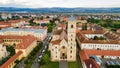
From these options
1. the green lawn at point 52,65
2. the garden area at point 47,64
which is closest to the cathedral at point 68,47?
the green lawn at point 52,65

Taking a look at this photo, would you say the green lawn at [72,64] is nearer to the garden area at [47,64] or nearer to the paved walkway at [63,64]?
the paved walkway at [63,64]

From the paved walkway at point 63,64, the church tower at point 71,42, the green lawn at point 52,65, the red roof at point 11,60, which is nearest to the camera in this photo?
the red roof at point 11,60

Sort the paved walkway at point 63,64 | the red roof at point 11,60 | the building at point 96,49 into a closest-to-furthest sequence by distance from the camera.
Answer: the red roof at point 11,60 → the building at point 96,49 → the paved walkway at point 63,64

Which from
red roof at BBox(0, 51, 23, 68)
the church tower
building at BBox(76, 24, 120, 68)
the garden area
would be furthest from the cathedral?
red roof at BBox(0, 51, 23, 68)

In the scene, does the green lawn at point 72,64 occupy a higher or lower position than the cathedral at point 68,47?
lower

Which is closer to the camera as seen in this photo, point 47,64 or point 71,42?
point 47,64

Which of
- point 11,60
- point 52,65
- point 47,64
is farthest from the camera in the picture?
point 47,64

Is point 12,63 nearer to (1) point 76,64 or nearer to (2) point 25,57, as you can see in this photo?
(2) point 25,57

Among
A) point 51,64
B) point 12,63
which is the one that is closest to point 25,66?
point 12,63

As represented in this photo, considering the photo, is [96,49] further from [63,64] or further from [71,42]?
[63,64]

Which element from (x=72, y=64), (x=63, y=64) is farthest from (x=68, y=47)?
(x=63, y=64)

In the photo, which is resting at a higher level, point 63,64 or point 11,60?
point 11,60

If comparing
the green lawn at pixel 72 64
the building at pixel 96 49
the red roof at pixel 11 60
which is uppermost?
the red roof at pixel 11 60
